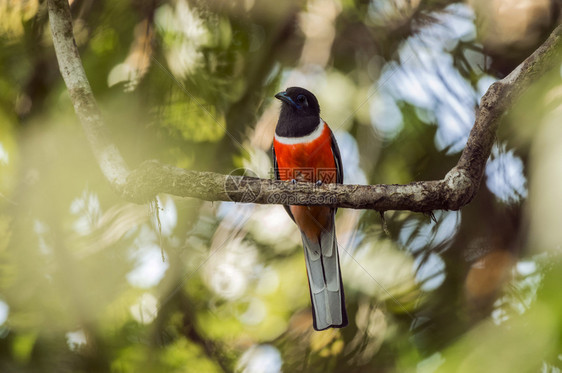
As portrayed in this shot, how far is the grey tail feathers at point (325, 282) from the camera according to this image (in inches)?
64.0

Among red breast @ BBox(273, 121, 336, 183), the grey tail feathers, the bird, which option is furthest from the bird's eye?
the grey tail feathers

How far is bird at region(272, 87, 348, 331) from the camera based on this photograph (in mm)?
1645

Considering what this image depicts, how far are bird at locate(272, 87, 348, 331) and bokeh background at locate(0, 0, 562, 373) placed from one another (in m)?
0.08

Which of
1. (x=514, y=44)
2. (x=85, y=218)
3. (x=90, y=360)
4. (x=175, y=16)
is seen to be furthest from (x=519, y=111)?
(x=90, y=360)

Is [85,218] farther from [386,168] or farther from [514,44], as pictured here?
[514,44]

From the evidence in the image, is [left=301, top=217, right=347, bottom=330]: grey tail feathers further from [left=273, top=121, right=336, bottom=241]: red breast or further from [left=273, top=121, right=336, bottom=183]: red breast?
[left=273, top=121, right=336, bottom=183]: red breast

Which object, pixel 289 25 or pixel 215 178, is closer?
pixel 215 178

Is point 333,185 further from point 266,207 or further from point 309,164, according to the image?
point 266,207

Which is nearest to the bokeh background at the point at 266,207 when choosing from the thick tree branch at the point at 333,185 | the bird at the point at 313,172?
the bird at the point at 313,172

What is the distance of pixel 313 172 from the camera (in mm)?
1771

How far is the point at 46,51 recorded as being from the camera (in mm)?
1979

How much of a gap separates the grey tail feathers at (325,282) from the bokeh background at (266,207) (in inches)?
3.6

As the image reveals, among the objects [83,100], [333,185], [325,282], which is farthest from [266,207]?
[83,100]

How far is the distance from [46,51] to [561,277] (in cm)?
214
